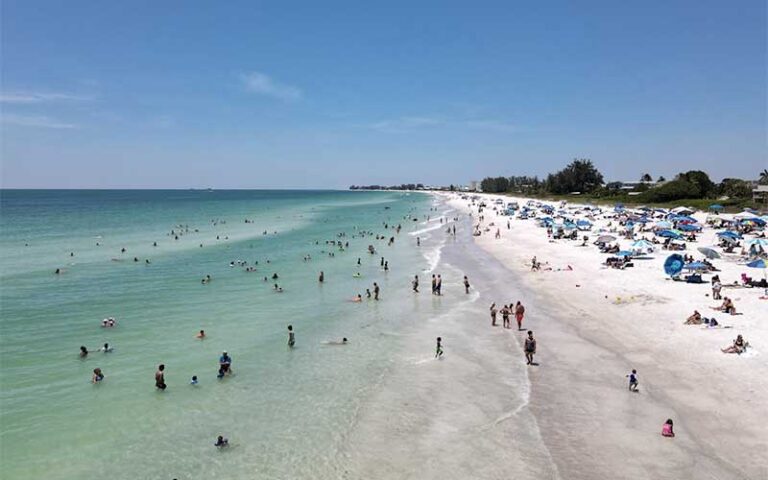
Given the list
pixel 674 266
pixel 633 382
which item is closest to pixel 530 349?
pixel 633 382

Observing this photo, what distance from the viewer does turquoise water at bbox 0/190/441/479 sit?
43.0ft

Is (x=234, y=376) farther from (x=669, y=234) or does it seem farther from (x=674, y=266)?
(x=669, y=234)

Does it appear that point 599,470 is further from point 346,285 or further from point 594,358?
point 346,285

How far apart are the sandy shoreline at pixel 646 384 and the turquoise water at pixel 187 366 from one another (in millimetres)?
5915

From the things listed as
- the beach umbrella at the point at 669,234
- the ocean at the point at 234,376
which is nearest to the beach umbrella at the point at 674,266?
the ocean at the point at 234,376

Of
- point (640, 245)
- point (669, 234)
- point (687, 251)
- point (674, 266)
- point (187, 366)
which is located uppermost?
point (669, 234)

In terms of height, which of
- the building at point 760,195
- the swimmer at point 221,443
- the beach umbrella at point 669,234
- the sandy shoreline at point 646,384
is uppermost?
the building at point 760,195

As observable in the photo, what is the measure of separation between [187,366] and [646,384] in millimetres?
15687

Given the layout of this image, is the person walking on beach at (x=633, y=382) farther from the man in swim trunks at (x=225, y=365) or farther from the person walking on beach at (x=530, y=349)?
the man in swim trunks at (x=225, y=365)

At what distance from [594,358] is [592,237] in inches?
1428

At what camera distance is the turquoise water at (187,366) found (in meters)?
13.1

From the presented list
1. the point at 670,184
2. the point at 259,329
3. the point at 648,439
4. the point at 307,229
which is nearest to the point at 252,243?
the point at 307,229

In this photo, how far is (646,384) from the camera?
16109 mm

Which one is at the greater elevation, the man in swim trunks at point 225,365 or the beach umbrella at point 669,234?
the beach umbrella at point 669,234
